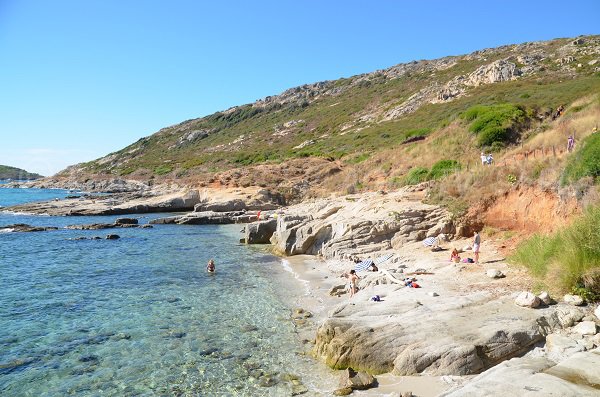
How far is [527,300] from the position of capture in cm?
954

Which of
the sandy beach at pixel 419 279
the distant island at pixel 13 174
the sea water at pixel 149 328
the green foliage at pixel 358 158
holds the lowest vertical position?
the sea water at pixel 149 328

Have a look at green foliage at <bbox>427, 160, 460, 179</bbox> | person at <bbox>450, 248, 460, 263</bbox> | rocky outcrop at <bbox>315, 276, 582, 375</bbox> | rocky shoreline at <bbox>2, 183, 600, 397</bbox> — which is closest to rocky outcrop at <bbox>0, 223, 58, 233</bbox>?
rocky shoreline at <bbox>2, 183, 600, 397</bbox>

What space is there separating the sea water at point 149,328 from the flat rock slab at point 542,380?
11.7 ft

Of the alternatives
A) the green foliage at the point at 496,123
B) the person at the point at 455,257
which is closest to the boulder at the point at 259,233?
the person at the point at 455,257

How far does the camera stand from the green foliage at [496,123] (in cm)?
3075

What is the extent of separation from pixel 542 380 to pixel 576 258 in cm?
516

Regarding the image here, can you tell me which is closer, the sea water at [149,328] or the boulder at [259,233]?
the sea water at [149,328]

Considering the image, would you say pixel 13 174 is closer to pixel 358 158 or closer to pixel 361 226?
pixel 358 158

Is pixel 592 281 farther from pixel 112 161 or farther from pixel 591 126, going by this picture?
pixel 112 161

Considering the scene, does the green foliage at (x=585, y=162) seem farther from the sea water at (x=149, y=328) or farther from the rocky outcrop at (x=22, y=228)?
the rocky outcrop at (x=22, y=228)

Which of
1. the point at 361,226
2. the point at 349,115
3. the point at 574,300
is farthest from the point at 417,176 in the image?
the point at 349,115

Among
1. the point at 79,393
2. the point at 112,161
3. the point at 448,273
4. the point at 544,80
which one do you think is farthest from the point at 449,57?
the point at 79,393

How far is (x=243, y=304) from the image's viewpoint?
14.8m

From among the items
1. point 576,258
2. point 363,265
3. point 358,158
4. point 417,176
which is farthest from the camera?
point 358,158
